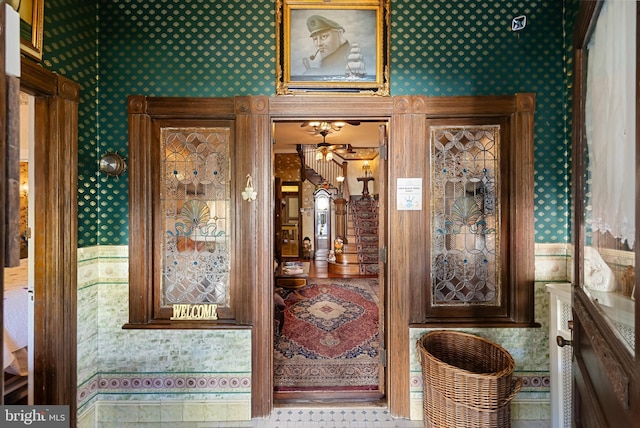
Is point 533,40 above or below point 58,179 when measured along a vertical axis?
above

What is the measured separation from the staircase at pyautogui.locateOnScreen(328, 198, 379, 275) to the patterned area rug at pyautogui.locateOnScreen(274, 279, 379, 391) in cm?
165

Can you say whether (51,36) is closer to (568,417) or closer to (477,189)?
(477,189)

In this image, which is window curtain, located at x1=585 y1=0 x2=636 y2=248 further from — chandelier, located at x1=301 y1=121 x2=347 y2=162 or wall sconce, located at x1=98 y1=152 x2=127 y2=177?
chandelier, located at x1=301 y1=121 x2=347 y2=162

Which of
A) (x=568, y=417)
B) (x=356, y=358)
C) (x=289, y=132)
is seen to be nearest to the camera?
(x=568, y=417)

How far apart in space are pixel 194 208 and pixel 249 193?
48 cm

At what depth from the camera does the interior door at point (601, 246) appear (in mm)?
905

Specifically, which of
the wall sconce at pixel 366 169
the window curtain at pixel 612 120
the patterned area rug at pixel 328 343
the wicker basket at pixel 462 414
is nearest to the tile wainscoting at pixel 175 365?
the wicker basket at pixel 462 414

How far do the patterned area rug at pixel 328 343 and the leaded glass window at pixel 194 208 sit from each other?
4.06 ft

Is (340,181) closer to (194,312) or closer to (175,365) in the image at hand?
(194,312)

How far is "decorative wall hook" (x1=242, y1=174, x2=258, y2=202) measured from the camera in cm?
231

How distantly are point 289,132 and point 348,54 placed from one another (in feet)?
11.6

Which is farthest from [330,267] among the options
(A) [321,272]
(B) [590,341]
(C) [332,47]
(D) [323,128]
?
(B) [590,341]

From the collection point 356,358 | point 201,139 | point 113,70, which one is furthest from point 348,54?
point 356,358

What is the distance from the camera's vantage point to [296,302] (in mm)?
5273
